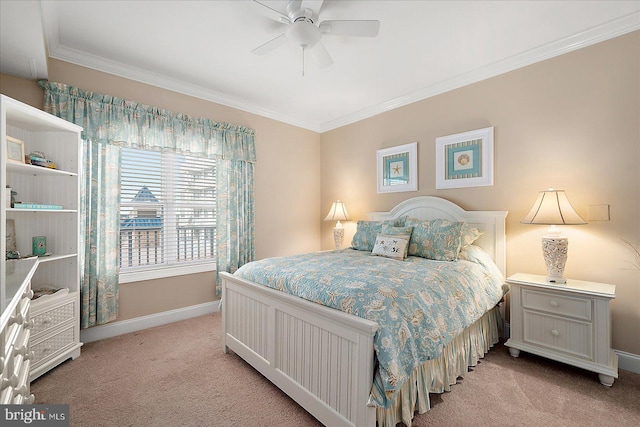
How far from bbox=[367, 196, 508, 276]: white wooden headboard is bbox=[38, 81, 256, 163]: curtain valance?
212cm

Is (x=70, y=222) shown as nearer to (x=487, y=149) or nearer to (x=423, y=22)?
(x=423, y=22)

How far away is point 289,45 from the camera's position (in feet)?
8.59

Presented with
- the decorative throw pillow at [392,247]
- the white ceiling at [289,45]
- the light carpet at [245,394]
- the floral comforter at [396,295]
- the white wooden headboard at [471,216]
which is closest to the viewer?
the floral comforter at [396,295]

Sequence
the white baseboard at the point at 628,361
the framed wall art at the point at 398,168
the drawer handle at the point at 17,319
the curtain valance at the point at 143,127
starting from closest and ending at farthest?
the drawer handle at the point at 17,319, the white baseboard at the point at 628,361, the curtain valance at the point at 143,127, the framed wall art at the point at 398,168

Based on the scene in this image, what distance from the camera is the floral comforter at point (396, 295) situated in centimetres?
142

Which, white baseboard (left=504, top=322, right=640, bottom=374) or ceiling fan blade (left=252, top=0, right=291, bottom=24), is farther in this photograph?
white baseboard (left=504, top=322, right=640, bottom=374)

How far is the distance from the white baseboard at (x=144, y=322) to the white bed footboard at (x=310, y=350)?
4.25 ft

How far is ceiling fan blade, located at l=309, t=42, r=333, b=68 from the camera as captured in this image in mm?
2281

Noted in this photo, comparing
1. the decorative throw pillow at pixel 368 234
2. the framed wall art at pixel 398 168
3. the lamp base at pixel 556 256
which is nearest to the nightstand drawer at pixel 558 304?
the lamp base at pixel 556 256

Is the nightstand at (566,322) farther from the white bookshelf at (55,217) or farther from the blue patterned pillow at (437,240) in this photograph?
the white bookshelf at (55,217)

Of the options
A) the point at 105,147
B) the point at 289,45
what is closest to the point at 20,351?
the point at 105,147

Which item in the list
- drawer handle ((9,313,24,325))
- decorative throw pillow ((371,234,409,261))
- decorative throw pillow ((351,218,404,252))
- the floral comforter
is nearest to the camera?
drawer handle ((9,313,24,325))

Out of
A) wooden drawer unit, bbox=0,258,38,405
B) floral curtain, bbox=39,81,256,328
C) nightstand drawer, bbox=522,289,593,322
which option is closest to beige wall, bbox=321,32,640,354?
nightstand drawer, bbox=522,289,593,322

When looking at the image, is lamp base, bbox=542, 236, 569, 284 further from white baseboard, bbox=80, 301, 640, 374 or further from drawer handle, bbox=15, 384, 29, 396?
drawer handle, bbox=15, 384, 29, 396
